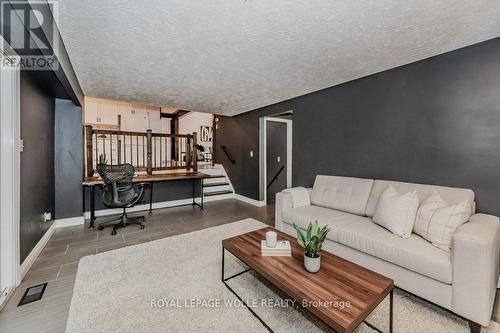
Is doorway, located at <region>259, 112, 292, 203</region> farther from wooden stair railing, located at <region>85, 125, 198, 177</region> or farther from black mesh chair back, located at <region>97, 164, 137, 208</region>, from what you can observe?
black mesh chair back, located at <region>97, 164, 137, 208</region>

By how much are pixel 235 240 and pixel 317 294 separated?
956mm

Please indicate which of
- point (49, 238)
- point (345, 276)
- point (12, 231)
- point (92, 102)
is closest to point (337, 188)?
point (345, 276)

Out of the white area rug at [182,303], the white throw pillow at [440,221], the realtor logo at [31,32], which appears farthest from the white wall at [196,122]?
the white throw pillow at [440,221]

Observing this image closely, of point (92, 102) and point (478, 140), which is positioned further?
point (92, 102)

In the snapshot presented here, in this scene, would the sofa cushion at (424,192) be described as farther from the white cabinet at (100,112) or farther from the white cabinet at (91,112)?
the white cabinet at (91,112)

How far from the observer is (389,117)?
A: 2779 mm

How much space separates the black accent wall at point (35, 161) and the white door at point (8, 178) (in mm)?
365

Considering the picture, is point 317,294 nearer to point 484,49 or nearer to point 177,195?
point 484,49

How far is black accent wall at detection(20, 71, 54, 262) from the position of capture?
2.28 m

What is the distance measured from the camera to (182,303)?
1735mm

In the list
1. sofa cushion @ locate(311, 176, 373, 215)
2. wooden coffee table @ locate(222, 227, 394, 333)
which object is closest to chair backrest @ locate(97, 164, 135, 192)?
wooden coffee table @ locate(222, 227, 394, 333)

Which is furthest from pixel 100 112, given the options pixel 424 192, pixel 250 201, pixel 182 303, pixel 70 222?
pixel 424 192

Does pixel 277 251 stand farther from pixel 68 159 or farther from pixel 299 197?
pixel 68 159

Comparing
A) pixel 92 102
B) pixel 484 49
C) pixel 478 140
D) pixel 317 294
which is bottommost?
pixel 317 294
